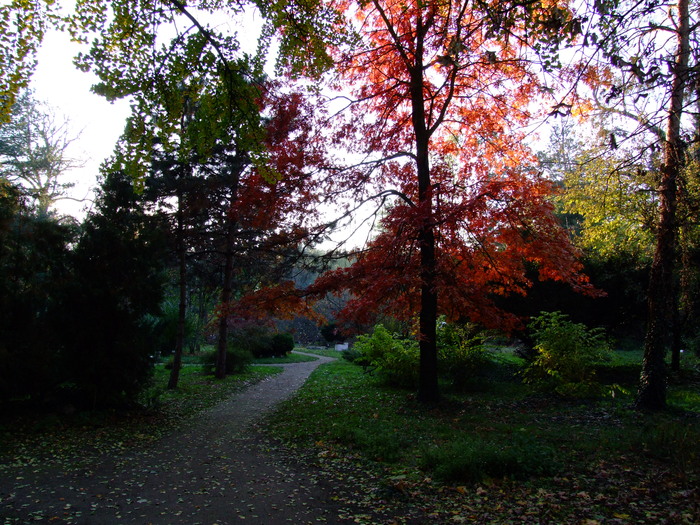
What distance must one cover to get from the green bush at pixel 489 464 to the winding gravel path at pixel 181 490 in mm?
1270

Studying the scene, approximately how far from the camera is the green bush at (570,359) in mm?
9109

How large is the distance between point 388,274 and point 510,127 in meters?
4.59

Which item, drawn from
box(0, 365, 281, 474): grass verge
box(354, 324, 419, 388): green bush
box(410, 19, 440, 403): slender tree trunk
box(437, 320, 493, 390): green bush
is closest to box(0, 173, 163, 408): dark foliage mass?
box(0, 365, 281, 474): grass verge

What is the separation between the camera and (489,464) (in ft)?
15.3

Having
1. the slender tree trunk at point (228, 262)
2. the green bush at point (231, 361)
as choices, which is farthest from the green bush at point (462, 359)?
the green bush at point (231, 361)

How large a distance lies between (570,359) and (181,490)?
7949 mm

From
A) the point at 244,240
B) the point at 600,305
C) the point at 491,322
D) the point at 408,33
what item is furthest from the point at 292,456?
the point at 600,305

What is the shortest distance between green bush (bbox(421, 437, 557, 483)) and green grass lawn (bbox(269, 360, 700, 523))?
11 mm

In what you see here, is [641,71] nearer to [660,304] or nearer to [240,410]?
[660,304]

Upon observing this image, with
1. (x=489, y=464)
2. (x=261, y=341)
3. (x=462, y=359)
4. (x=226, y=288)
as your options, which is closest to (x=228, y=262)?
(x=226, y=288)

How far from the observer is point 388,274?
7574mm

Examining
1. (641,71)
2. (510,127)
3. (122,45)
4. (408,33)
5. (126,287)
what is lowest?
(126,287)

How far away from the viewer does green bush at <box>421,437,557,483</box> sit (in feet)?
15.0

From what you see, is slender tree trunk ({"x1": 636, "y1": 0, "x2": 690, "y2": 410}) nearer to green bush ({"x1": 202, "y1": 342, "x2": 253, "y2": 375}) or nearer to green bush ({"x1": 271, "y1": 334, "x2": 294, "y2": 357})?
green bush ({"x1": 202, "y1": 342, "x2": 253, "y2": 375})
